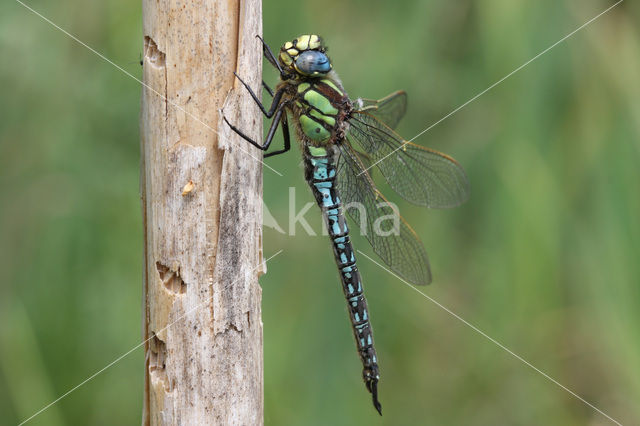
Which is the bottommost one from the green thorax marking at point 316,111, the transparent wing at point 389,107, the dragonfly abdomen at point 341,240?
the dragonfly abdomen at point 341,240

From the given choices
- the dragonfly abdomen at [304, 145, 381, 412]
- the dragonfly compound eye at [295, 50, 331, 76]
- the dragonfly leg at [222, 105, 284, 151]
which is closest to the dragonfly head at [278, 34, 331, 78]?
the dragonfly compound eye at [295, 50, 331, 76]

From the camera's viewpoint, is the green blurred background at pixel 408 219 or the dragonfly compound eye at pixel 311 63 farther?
the green blurred background at pixel 408 219

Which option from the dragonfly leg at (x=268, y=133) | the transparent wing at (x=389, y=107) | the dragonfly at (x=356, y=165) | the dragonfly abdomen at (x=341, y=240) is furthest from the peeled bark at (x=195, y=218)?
the transparent wing at (x=389, y=107)

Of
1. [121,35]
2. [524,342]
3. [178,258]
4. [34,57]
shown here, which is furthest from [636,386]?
[34,57]

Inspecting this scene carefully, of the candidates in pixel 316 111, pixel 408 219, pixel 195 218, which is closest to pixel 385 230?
pixel 408 219

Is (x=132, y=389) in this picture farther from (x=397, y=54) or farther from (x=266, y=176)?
(x=397, y=54)

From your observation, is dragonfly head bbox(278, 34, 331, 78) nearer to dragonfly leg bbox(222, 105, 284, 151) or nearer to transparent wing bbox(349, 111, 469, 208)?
dragonfly leg bbox(222, 105, 284, 151)

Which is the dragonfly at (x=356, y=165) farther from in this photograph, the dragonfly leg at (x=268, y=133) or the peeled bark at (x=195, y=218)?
the peeled bark at (x=195, y=218)
